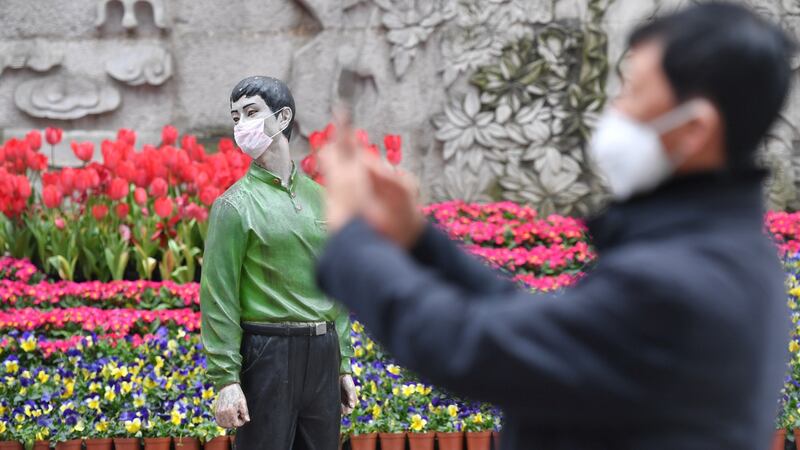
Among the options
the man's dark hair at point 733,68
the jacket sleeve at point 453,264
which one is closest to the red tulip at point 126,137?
the jacket sleeve at point 453,264

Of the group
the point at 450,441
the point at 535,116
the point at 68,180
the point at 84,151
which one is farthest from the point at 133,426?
the point at 535,116

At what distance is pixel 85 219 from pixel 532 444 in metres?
6.13

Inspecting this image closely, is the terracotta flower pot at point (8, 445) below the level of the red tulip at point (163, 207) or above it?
below

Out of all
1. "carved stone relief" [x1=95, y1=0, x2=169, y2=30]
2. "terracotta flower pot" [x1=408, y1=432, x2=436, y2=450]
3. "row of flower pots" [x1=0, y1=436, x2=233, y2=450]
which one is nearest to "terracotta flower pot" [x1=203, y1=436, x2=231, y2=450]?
"row of flower pots" [x1=0, y1=436, x2=233, y2=450]

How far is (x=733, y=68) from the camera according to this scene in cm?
120

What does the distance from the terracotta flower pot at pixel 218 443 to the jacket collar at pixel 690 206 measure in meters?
3.66

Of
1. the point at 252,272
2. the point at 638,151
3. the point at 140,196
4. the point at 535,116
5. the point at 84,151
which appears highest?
the point at 638,151

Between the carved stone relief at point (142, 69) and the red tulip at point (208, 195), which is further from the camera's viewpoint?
the carved stone relief at point (142, 69)

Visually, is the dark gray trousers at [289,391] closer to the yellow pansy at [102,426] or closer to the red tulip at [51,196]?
the yellow pansy at [102,426]

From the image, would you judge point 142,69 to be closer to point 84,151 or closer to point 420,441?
point 84,151

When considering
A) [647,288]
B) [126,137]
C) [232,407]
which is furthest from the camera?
[126,137]

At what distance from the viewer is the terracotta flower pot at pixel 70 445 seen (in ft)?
15.5

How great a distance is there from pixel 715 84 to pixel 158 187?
595 centimetres

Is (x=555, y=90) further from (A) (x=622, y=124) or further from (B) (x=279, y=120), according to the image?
(A) (x=622, y=124)
